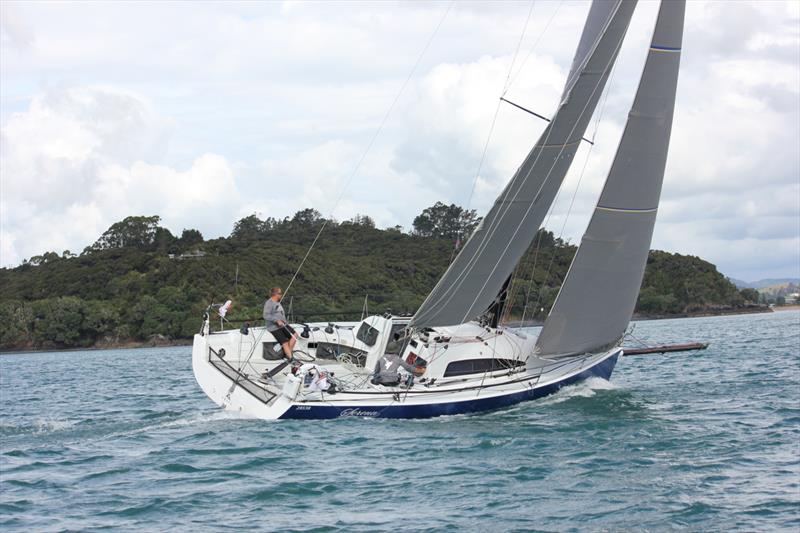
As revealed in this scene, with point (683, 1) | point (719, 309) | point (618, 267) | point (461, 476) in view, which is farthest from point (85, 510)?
point (719, 309)

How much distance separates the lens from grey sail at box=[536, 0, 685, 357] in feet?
63.0

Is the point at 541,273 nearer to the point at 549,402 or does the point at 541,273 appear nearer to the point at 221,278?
the point at 221,278

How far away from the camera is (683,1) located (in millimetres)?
19344

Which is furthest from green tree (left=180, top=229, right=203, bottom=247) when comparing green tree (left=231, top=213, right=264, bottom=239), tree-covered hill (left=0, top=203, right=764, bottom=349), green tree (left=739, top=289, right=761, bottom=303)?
green tree (left=739, top=289, right=761, bottom=303)

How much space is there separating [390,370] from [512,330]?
4.74 metres

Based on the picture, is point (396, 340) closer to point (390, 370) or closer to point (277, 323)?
point (390, 370)

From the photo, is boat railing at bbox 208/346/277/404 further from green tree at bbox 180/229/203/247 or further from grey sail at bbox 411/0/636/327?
green tree at bbox 180/229/203/247

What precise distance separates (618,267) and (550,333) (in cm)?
223

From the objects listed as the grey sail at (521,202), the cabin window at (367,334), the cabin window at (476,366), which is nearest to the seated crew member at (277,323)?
the cabin window at (367,334)

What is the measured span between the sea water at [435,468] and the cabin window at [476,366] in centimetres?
160

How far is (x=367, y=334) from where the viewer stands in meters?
22.2

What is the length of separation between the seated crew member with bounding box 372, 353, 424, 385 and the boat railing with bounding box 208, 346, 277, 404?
8.06 feet

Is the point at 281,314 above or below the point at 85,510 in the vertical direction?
above

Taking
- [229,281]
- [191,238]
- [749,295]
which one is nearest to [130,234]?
[191,238]
